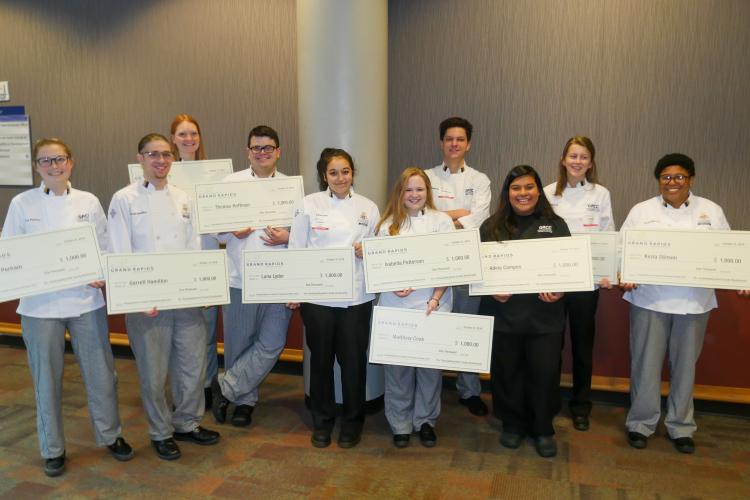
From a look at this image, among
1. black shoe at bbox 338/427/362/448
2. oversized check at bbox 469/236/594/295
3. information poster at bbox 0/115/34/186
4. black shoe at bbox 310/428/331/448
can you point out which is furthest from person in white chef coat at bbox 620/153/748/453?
information poster at bbox 0/115/34/186

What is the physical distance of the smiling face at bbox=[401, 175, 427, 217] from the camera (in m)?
2.79

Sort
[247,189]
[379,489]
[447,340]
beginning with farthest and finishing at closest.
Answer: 1. [247,189]
2. [447,340]
3. [379,489]

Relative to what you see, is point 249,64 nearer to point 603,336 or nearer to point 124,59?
point 124,59

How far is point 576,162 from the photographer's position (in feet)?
10.4

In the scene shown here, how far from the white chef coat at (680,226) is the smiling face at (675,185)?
Answer: 41 mm

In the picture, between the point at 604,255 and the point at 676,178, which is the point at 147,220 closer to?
the point at 604,255

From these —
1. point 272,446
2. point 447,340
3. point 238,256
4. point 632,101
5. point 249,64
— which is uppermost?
point 249,64

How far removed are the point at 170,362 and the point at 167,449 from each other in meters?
0.44

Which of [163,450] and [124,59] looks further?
[124,59]

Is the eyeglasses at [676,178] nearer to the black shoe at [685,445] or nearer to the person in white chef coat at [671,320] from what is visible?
the person in white chef coat at [671,320]

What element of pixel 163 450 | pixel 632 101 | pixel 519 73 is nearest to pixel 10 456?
pixel 163 450

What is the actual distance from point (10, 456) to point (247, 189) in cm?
186

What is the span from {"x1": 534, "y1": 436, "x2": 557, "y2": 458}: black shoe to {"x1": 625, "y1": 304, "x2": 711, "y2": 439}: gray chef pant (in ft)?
1.64

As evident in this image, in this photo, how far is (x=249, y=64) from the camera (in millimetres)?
4500
